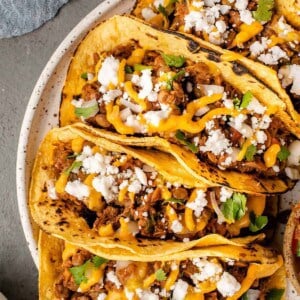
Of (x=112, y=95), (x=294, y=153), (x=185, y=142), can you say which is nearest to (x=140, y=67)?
(x=112, y=95)

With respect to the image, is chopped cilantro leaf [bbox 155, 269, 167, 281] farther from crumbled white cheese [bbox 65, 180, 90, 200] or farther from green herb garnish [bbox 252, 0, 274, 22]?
green herb garnish [bbox 252, 0, 274, 22]

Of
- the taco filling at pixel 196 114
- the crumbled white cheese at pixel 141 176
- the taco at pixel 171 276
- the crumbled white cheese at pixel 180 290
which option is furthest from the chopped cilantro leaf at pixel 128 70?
the crumbled white cheese at pixel 180 290

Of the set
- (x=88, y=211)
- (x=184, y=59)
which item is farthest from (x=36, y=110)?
(x=184, y=59)

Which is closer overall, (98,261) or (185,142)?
(185,142)

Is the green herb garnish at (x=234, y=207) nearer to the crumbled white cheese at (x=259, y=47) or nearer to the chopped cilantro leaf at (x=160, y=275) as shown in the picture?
the chopped cilantro leaf at (x=160, y=275)

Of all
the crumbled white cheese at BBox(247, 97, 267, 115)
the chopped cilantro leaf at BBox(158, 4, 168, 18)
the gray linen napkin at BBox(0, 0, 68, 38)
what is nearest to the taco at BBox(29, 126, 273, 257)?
the crumbled white cheese at BBox(247, 97, 267, 115)

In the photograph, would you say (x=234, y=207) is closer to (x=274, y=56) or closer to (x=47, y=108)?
(x=274, y=56)
